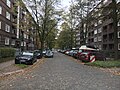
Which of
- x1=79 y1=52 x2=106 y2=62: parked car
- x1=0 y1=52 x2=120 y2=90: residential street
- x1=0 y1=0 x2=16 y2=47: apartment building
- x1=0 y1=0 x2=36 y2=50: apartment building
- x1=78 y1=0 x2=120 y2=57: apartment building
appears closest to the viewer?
x1=0 y1=52 x2=120 y2=90: residential street

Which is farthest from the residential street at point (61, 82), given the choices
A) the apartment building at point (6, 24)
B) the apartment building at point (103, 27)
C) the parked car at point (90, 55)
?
the apartment building at point (6, 24)

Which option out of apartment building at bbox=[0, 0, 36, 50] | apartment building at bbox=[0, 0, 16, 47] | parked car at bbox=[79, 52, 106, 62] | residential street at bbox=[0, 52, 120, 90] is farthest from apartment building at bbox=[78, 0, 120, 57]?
apartment building at bbox=[0, 0, 16, 47]

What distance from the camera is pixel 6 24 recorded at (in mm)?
45500

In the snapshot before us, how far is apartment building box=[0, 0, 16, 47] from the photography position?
4141 cm

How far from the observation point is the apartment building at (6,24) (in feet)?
136

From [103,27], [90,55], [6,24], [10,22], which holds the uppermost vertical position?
[103,27]

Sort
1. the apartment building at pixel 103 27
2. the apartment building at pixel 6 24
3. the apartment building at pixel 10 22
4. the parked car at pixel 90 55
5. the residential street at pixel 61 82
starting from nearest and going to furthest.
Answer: the residential street at pixel 61 82 < the apartment building at pixel 103 27 < the parked car at pixel 90 55 < the apartment building at pixel 6 24 < the apartment building at pixel 10 22

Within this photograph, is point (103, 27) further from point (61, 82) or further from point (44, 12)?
point (61, 82)

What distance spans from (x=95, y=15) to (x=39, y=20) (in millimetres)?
20185

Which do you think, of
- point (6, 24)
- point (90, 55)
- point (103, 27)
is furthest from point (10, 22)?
point (103, 27)

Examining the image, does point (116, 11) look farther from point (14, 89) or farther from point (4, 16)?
point (4, 16)

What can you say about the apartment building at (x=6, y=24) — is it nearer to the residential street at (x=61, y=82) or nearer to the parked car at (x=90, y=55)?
the parked car at (x=90, y=55)

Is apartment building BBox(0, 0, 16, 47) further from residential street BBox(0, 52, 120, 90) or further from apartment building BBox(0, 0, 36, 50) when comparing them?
residential street BBox(0, 52, 120, 90)

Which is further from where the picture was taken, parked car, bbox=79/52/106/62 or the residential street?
parked car, bbox=79/52/106/62
